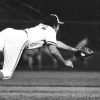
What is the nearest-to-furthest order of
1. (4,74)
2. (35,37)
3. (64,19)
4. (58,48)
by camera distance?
(4,74), (35,37), (58,48), (64,19)

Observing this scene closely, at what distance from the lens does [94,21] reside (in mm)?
22562

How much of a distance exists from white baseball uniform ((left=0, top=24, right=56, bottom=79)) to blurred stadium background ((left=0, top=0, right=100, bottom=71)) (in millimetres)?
11718

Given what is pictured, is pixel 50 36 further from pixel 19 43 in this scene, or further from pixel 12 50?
pixel 12 50

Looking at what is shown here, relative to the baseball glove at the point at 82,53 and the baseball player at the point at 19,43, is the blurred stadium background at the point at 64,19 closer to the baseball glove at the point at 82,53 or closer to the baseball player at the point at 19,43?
the baseball glove at the point at 82,53

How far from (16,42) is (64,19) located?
1479 centimetres

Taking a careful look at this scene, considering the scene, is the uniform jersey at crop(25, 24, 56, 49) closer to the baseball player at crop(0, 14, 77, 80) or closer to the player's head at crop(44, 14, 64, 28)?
the baseball player at crop(0, 14, 77, 80)

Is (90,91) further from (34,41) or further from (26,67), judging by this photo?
(26,67)

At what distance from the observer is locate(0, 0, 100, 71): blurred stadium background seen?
67.7ft

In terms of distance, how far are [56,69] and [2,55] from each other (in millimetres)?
11518

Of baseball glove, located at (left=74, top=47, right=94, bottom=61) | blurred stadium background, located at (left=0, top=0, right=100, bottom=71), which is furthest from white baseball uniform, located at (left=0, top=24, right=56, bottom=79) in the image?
blurred stadium background, located at (left=0, top=0, right=100, bottom=71)

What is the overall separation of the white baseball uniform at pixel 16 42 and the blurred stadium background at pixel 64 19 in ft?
38.4

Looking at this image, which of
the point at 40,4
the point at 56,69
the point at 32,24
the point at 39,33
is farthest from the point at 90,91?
the point at 40,4

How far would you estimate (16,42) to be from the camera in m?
8.06

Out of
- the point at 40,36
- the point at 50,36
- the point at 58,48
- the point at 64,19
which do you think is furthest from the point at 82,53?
the point at 64,19
